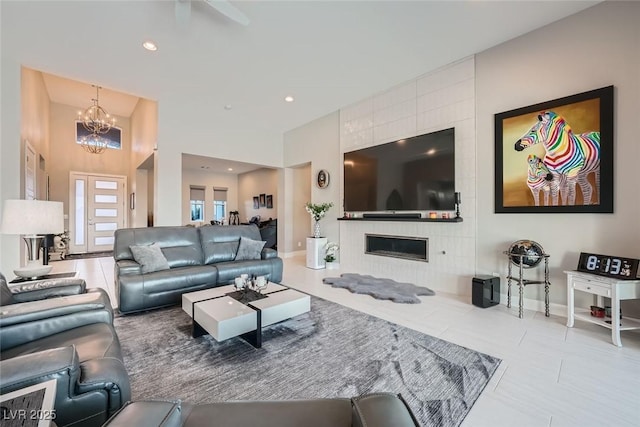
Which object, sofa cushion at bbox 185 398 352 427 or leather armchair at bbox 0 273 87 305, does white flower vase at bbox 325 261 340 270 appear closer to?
leather armchair at bbox 0 273 87 305

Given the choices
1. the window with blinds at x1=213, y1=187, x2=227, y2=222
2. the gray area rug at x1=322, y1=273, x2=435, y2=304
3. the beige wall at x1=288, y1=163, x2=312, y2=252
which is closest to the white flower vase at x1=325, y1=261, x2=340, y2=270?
the gray area rug at x1=322, y1=273, x2=435, y2=304

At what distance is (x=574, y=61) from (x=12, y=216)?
577cm

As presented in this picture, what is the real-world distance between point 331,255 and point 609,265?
4.00 metres

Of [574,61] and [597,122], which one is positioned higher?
[574,61]

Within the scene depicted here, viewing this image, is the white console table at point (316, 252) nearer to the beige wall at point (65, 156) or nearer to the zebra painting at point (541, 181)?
the zebra painting at point (541, 181)

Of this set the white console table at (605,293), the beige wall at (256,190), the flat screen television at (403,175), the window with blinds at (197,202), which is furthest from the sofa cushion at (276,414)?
the window with blinds at (197,202)

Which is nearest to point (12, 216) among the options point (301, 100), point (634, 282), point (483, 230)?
point (301, 100)

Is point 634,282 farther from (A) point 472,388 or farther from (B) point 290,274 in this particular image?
(B) point 290,274

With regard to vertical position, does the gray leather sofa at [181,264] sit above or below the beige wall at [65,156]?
below

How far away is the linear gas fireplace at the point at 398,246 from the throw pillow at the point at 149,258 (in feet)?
11.1

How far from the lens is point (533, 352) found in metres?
2.25

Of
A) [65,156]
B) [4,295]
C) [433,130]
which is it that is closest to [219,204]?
[65,156]

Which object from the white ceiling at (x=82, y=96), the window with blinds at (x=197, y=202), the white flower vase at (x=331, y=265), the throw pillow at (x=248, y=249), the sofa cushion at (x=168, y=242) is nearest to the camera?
the sofa cushion at (x=168, y=242)

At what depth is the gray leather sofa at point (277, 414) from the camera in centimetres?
75
